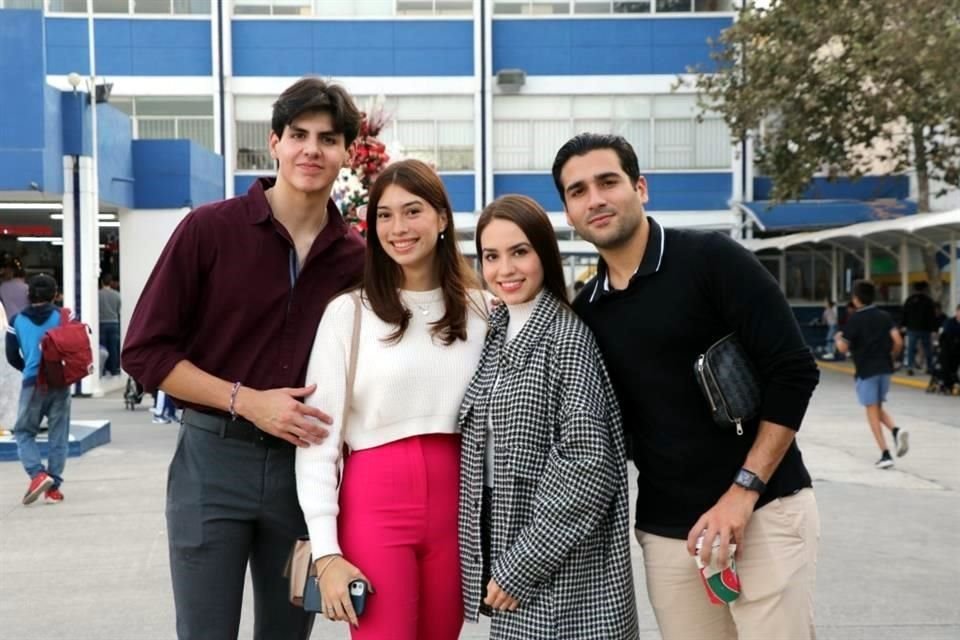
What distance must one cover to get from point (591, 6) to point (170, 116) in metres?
10.9

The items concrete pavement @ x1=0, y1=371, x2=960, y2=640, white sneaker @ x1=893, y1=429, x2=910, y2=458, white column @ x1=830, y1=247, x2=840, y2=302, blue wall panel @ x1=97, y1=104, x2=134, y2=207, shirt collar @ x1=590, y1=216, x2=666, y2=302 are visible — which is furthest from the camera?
white column @ x1=830, y1=247, x2=840, y2=302

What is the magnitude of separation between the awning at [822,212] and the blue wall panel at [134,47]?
14.1m

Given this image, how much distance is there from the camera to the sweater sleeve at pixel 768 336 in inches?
117

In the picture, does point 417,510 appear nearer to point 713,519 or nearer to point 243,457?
point 243,457

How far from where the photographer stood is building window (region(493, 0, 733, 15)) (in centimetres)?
3005

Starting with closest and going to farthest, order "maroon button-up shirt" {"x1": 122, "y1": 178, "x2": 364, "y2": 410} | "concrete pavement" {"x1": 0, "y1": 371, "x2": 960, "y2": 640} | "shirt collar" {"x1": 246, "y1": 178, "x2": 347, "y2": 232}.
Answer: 1. "maroon button-up shirt" {"x1": 122, "y1": 178, "x2": 364, "y2": 410}
2. "shirt collar" {"x1": 246, "y1": 178, "x2": 347, "y2": 232}
3. "concrete pavement" {"x1": 0, "y1": 371, "x2": 960, "y2": 640}

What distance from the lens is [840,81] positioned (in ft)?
78.3

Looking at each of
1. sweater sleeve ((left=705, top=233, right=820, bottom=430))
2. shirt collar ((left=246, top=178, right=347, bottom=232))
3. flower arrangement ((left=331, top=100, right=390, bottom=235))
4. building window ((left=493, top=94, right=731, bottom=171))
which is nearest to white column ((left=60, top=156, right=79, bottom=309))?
flower arrangement ((left=331, top=100, right=390, bottom=235))

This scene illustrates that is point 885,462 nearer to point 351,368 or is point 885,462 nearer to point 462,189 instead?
point 351,368

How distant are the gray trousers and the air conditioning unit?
87.0ft

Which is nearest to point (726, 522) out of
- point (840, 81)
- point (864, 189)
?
point (840, 81)

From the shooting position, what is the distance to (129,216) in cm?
2130

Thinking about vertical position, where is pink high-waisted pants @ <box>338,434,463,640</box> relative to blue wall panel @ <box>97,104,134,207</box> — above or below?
below

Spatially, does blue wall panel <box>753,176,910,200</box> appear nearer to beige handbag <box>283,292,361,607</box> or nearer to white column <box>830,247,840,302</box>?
white column <box>830,247,840,302</box>
